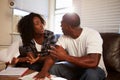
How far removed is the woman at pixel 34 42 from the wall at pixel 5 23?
760 millimetres

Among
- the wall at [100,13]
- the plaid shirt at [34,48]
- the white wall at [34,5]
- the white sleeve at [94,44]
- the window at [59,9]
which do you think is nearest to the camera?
the white sleeve at [94,44]

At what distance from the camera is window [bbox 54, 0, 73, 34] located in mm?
2932

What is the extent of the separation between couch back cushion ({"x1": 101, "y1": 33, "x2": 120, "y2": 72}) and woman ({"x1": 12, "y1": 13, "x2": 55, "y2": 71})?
1.94 feet

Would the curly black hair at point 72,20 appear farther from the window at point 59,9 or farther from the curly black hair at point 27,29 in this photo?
the window at point 59,9

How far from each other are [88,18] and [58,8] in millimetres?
768

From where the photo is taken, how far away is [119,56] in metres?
1.78

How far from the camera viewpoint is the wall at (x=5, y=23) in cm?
255

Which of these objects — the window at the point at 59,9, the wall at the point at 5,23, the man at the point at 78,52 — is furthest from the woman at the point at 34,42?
the window at the point at 59,9

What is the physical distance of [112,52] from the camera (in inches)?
70.4

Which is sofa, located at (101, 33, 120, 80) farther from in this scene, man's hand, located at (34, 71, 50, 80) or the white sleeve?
man's hand, located at (34, 71, 50, 80)

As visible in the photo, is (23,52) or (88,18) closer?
(23,52)

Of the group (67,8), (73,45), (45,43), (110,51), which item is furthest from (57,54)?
(67,8)

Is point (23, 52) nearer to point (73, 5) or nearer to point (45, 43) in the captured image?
point (45, 43)

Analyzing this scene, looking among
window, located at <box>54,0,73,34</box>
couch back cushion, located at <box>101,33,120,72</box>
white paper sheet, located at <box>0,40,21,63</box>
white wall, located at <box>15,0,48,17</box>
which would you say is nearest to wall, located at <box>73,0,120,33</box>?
window, located at <box>54,0,73,34</box>
